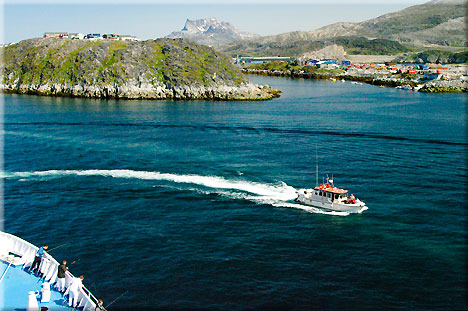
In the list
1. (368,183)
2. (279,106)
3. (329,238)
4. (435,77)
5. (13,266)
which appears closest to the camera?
(13,266)

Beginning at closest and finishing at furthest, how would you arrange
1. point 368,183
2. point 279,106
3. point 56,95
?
point 368,183, point 279,106, point 56,95

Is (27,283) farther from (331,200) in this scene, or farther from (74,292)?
(331,200)

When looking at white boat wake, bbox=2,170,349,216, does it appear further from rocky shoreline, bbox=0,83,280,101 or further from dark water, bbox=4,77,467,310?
rocky shoreline, bbox=0,83,280,101

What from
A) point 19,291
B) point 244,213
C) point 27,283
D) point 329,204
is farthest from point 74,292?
point 329,204

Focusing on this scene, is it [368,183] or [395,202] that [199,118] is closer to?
[368,183]

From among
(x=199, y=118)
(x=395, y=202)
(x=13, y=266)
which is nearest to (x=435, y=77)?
(x=199, y=118)

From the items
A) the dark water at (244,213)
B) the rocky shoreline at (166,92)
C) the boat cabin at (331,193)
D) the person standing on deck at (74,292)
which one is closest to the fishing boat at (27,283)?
the person standing on deck at (74,292)

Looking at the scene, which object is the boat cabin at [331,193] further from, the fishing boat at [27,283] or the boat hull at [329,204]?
the fishing boat at [27,283]

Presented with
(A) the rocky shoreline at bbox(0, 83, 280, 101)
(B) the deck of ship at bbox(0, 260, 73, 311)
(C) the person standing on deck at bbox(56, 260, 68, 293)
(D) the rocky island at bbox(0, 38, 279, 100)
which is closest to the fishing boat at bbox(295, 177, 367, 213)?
(C) the person standing on deck at bbox(56, 260, 68, 293)
